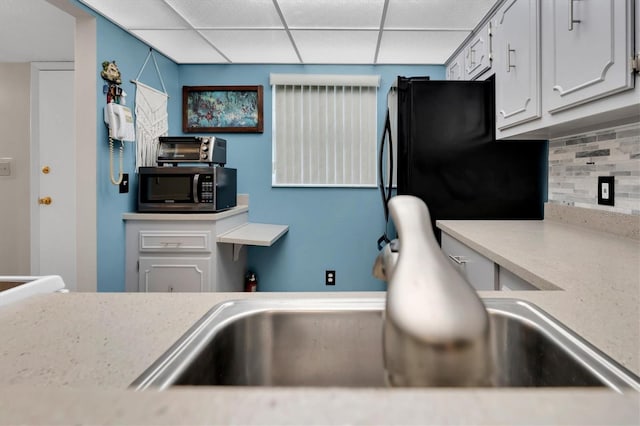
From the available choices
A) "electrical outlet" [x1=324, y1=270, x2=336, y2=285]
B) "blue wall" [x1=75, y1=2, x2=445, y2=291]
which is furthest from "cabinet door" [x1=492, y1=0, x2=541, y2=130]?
"electrical outlet" [x1=324, y1=270, x2=336, y2=285]

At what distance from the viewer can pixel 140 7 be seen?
2.11 m

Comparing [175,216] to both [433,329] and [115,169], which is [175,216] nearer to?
[115,169]

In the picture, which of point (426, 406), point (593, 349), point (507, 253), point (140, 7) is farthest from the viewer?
point (140, 7)

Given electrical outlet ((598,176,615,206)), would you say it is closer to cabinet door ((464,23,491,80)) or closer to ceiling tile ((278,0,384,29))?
cabinet door ((464,23,491,80))

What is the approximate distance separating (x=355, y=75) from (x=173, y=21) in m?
1.42

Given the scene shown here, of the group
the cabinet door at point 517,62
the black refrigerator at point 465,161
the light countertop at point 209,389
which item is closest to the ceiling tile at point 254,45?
the black refrigerator at point 465,161

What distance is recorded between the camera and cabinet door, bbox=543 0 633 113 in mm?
1128

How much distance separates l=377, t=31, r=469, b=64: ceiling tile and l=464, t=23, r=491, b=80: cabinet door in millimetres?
111

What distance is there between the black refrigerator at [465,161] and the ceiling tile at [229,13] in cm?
94

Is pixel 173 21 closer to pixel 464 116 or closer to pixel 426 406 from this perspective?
pixel 464 116

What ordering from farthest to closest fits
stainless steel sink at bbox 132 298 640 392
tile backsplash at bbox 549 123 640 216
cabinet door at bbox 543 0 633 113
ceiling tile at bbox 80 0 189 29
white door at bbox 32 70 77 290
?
1. white door at bbox 32 70 77 290
2. ceiling tile at bbox 80 0 189 29
3. tile backsplash at bbox 549 123 640 216
4. cabinet door at bbox 543 0 633 113
5. stainless steel sink at bbox 132 298 640 392

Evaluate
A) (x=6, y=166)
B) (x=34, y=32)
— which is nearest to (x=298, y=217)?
(x=34, y=32)

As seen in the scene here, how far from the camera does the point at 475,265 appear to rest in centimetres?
155

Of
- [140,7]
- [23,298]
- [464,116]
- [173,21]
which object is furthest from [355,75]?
[23,298]
